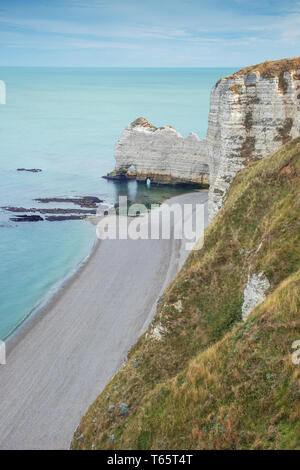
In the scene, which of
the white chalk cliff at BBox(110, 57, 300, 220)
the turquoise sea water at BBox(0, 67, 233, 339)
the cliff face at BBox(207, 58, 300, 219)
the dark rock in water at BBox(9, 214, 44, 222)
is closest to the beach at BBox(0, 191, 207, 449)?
the turquoise sea water at BBox(0, 67, 233, 339)

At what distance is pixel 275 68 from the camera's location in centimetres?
4100

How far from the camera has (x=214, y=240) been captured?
22.5 meters

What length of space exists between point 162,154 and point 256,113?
35.7 meters

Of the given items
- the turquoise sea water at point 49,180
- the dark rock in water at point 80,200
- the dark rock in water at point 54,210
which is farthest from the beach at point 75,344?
the dark rock in water at point 80,200

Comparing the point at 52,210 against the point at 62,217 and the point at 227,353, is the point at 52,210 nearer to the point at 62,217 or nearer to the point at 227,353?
the point at 62,217

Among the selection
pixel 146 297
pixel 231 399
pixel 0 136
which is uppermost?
pixel 0 136

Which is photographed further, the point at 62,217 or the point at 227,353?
the point at 62,217

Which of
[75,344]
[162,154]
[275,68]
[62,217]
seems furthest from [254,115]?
[162,154]

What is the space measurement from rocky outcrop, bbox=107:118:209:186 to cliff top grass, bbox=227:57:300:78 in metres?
28.3
